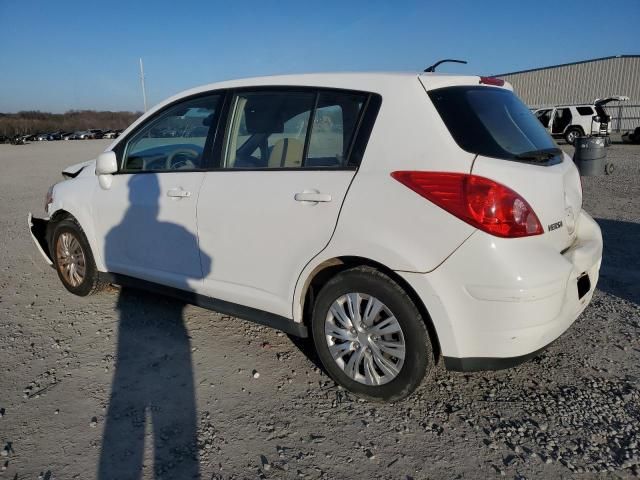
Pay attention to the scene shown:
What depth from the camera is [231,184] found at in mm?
3164

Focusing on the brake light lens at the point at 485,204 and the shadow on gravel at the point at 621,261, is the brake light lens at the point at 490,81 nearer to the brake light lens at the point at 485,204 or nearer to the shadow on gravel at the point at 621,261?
the brake light lens at the point at 485,204

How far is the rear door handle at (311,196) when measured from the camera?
8.95ft

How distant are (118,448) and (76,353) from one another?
1.29 meters

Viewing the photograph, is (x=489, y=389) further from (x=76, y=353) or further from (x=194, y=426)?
(x=76, y=353)

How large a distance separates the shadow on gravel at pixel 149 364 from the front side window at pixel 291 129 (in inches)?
29.0

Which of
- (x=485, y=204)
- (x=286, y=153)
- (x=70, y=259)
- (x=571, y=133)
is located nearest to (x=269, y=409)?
(x=286, y=153)

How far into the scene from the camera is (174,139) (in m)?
3.77

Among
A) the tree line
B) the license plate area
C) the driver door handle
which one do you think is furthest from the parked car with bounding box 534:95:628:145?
the tree line

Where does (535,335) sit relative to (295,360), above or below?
above

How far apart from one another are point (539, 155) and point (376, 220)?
1017mm

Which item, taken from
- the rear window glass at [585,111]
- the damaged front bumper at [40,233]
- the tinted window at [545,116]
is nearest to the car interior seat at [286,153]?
the damaged front bumper at [40,233]

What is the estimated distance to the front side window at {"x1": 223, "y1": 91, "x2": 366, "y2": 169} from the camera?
282cm

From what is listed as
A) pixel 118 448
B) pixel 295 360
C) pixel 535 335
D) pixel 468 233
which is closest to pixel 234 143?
pixel 295 360

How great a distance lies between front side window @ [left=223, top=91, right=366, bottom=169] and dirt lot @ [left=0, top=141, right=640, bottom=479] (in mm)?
1349
